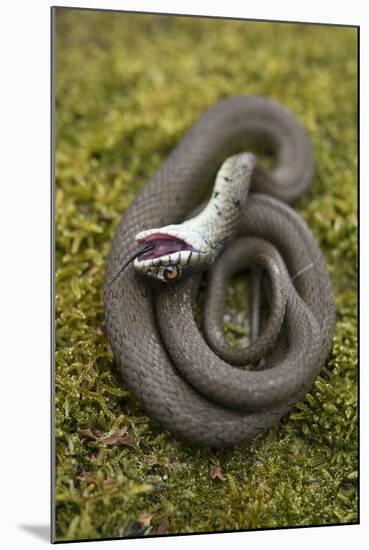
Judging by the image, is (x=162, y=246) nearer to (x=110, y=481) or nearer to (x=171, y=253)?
(x=171, y=253)

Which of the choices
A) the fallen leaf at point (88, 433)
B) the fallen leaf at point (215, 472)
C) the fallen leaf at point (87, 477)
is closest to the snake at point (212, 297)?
the fallen leaf at point (215, 472)

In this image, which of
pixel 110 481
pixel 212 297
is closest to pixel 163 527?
pixel 110 481

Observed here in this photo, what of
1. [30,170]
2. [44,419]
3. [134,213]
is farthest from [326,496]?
[30,170]

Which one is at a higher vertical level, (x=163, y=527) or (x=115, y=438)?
(x=115, y=438)

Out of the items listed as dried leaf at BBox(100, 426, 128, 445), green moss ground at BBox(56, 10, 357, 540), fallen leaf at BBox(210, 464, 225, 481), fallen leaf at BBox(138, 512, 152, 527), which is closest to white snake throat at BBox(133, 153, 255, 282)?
green moss ground at BBox(56, 10, 357, 540)

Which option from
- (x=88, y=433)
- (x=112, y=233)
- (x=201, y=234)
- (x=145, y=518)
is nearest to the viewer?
(x=145, y=518)

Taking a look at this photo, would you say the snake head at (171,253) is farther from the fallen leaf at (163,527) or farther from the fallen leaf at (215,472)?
the fallen leaf at (163,527)

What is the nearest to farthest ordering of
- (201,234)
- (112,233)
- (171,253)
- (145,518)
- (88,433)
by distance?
(145,518), (88,433), (171,253), (201,234), (112,233)
